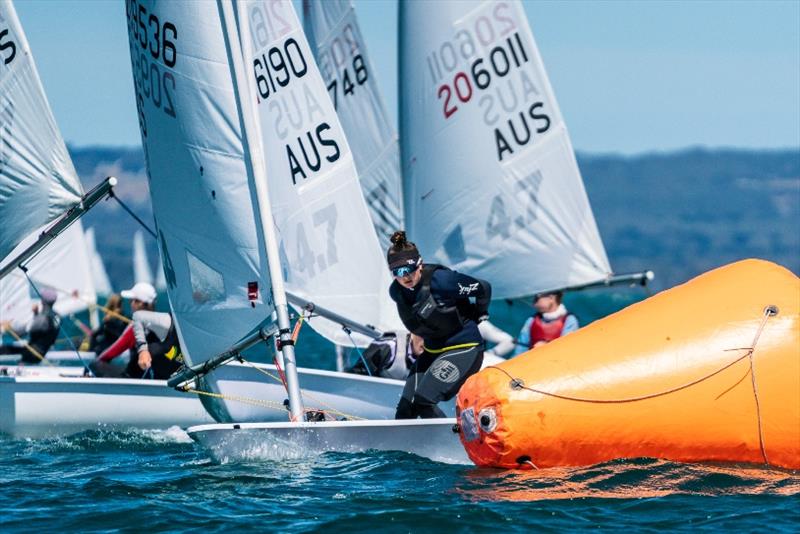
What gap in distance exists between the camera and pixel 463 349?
8562 millimetres

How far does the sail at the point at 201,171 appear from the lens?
8898 mm

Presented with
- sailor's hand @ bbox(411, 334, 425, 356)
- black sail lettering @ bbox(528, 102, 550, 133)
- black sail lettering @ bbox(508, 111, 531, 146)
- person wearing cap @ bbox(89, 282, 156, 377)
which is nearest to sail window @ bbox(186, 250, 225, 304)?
sailor's hand @ bbox(411, 334, 425, 356)

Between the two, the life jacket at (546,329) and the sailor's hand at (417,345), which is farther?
the life jacket at (546,329)

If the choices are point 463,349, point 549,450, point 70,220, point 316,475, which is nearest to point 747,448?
point 549,450

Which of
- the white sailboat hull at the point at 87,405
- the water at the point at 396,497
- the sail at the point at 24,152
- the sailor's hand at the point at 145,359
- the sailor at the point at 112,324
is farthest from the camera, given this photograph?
the sailor at the point at 112,324

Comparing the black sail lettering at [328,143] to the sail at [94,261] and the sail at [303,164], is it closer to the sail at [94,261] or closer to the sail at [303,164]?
the sail at [303,164]

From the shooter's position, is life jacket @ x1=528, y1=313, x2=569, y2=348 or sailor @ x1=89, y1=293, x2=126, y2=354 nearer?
life jacket @ x1=528, y1=313, x2=569, y2=348

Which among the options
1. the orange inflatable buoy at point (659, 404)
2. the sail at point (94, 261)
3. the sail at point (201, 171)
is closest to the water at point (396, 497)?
the orange inflatable buoy at point (659, 404)

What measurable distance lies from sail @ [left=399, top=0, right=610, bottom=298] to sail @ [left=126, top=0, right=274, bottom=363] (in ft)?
14.0

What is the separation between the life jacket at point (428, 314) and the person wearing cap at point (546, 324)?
283 centimetres

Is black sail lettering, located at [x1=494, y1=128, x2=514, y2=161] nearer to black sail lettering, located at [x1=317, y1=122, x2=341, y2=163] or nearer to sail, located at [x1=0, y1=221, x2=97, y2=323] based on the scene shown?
black sail lettering, located at [x1=317, y1=122, x2=341, y2=163]

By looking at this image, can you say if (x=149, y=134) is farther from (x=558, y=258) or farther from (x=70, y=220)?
(x=558, y=258)

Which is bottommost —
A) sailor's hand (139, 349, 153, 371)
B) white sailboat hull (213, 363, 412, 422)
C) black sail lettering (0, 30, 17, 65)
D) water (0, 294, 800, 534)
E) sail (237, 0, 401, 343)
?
water (0, 294, 800, 534)

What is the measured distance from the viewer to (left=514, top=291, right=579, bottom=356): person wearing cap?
1134 centimetres
